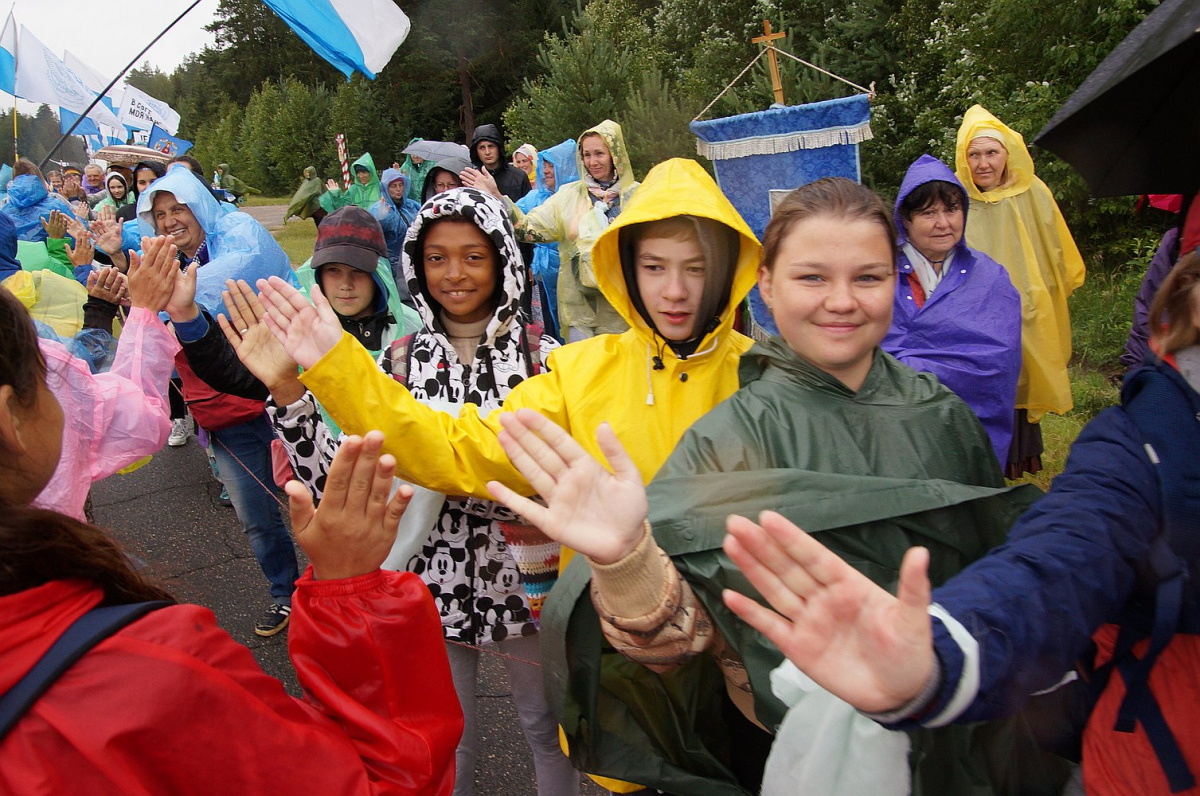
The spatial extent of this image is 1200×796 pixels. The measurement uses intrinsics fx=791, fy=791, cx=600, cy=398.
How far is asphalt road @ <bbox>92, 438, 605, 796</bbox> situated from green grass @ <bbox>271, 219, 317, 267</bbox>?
8.89m

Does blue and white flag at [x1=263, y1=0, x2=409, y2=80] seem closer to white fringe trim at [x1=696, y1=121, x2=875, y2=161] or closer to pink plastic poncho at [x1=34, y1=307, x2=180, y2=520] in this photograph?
white fringe trim at [x1=696, y1=121, x2=875, y2=161]

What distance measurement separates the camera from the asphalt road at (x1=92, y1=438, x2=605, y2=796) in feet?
9.70

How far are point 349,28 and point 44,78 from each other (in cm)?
834

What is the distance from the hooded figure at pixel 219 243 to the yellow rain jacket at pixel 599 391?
1.93 metres

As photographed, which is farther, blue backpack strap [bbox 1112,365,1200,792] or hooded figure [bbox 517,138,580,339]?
hooded figure [bbox 517,138,580,339]

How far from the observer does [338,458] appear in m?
1.23

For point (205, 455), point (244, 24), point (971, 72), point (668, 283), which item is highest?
point (244, 24)

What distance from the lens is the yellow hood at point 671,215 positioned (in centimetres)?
198

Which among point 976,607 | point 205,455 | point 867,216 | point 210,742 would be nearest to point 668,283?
point 867,216

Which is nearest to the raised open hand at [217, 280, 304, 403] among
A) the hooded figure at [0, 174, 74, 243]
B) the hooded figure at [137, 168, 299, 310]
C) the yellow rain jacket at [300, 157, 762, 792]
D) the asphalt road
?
the yellow rain jacket at [300, 157, 762, 792]

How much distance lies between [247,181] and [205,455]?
3017 centimetres

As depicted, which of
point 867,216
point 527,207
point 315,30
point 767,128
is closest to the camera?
point 867,216

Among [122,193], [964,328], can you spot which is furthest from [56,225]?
[964,328]

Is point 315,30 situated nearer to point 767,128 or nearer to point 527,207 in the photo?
point 527,207
